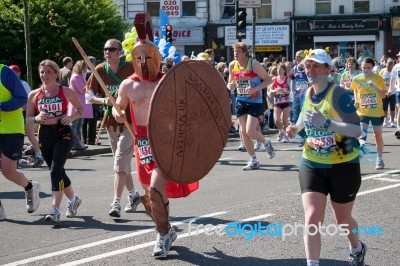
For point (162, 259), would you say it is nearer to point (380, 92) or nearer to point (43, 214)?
point (43, 214)

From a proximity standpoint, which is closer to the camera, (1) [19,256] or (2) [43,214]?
(1) [19,256]

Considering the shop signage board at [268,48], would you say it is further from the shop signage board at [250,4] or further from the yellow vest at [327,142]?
the yellow vest at [327,142]

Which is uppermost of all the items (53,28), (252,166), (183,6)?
(183,6)

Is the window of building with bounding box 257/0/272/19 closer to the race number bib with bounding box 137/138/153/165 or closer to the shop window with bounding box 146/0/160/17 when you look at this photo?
the shop window with bounding box 146/0/160/17

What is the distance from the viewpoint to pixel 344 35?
4041 cm

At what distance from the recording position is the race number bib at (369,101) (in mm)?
11344

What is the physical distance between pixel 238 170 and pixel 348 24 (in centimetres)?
2981

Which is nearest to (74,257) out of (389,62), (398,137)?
(398,137)

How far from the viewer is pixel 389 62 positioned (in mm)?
20922

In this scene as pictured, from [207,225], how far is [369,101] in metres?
4.58

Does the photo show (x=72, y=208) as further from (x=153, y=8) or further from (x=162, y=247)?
(x=153, y=8)

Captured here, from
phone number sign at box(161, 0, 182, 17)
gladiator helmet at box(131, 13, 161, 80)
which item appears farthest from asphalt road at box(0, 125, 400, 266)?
phone number sign at box(161, 0, 182, 17)

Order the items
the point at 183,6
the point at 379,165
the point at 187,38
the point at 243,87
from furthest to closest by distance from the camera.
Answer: the point at 183,6
the point at 187,38
the point at 243,87
the point at 379,165

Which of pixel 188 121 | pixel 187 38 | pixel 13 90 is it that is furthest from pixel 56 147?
pixel 187 38
